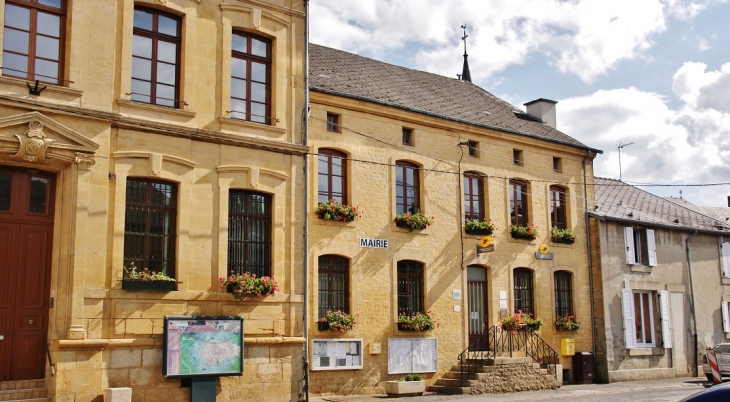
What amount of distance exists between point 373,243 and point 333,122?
297 cm

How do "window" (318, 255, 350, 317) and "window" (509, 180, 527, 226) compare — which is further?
"window" (509, 180, 527, 226)

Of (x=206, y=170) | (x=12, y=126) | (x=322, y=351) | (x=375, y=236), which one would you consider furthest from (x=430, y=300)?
(x=12, y=126)

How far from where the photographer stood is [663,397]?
18047 millimetres

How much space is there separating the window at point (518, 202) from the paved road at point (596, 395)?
465 centimetres

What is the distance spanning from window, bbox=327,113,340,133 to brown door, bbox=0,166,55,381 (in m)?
6.85

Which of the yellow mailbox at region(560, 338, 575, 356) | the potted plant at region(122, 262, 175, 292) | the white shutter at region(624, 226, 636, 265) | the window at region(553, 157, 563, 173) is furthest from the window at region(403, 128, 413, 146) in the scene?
the white shutter at region(624, 226, 636, 265)

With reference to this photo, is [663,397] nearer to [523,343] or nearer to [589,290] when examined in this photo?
[523,343]

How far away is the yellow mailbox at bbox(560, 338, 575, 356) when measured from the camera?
862 inches

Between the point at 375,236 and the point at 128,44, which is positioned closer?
the point at 128,44

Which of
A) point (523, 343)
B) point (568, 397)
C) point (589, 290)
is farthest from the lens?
point (589, 290)

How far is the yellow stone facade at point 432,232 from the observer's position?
58.9 feet

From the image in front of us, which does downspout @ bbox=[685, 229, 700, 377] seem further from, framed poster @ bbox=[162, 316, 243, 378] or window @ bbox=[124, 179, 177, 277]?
window @ bbox=[124, 179, 177, 277]

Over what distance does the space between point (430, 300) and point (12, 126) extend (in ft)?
34.4

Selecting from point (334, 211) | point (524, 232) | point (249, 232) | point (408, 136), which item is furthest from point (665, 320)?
point (249, 232)
